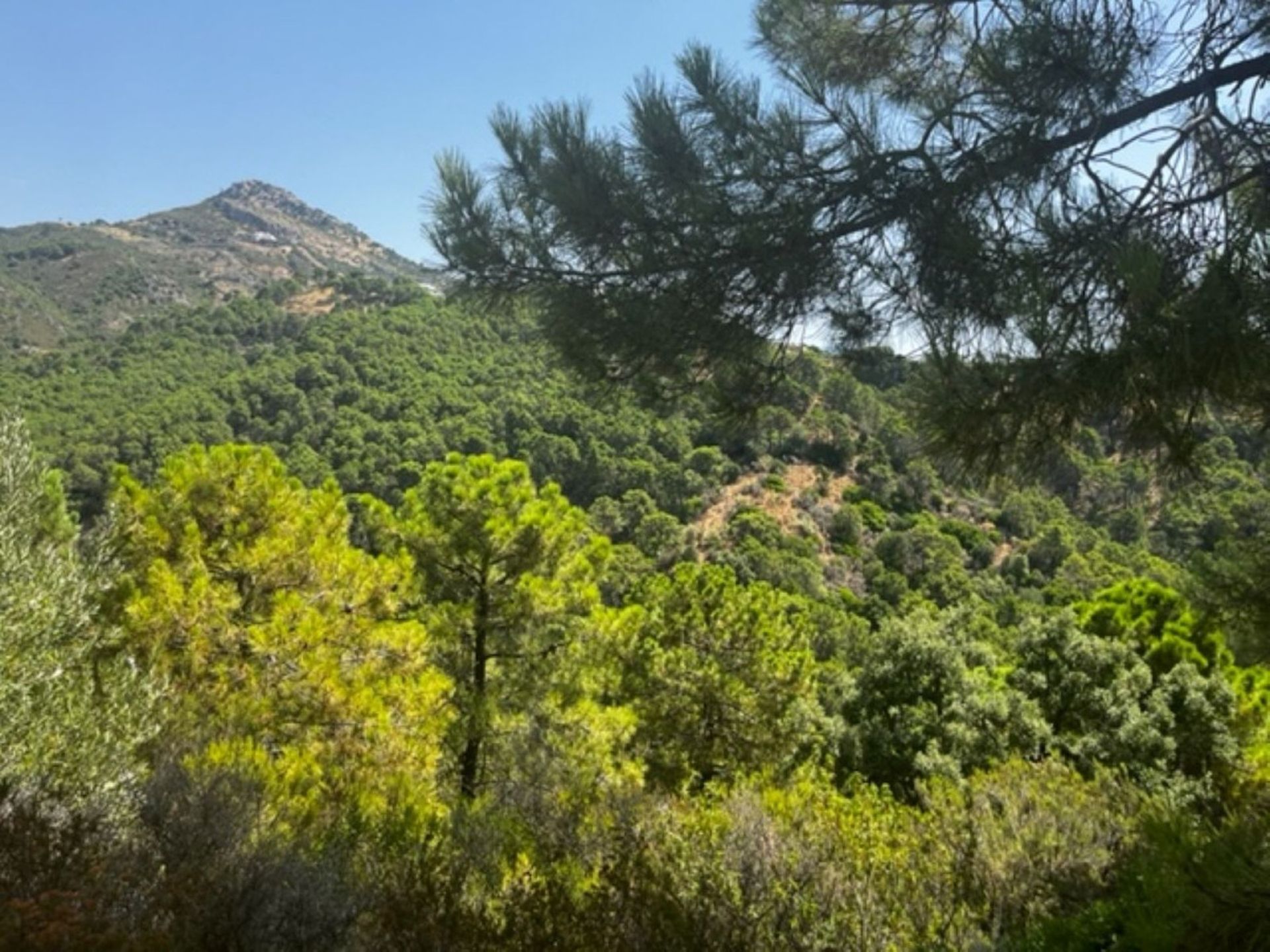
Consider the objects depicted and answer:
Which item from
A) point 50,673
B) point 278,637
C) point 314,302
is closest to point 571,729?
point 278,637

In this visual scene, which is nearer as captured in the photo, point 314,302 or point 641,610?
point 641,610

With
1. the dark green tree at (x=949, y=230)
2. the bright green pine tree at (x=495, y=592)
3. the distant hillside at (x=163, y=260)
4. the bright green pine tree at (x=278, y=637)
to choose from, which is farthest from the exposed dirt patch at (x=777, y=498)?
the distant hillside at (x=163, y=260)

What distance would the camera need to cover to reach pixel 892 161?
2842 millimetres

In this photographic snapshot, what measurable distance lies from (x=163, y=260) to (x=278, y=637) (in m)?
120

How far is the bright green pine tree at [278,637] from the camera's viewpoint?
558 cm

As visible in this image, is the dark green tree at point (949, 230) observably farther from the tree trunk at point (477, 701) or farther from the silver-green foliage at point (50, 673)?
the tree trunk at point (477, 701)

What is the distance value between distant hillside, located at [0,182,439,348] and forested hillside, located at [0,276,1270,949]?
79556 millimetres

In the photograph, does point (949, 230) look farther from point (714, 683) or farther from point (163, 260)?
point (163, 260)

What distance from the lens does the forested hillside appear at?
3268 mm

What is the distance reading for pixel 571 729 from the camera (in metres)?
7.52

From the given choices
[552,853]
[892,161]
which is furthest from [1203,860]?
[552,853]

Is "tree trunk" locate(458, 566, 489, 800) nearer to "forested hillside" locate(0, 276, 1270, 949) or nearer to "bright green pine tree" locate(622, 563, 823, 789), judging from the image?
"forested hillside" locate(0, 276, 1270, 949)

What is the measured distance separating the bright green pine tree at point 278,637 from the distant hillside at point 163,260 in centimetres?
7868

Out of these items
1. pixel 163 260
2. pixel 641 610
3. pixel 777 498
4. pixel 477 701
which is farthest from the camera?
pixel 163 260
